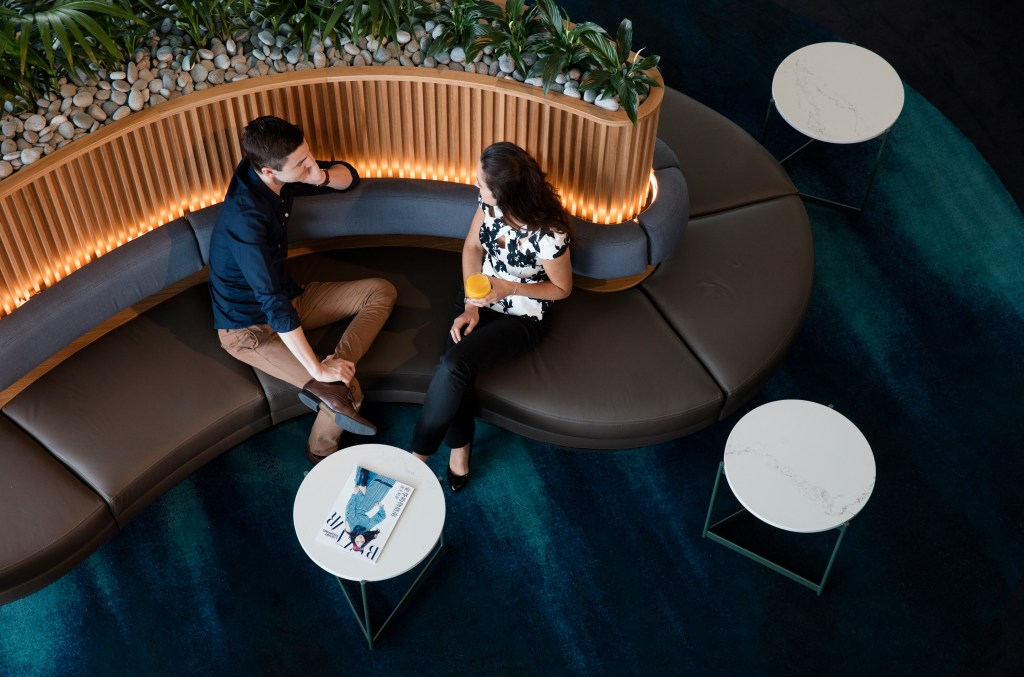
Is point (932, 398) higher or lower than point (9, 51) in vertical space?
lower

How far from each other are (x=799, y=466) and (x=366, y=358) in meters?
1.63

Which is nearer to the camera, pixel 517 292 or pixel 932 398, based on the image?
pixel 517 292

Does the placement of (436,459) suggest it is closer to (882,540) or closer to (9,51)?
(882,540)

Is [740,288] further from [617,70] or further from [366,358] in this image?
[366,358]

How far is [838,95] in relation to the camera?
15.0 feet

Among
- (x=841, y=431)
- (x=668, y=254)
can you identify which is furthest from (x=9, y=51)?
(x=841, y=431)

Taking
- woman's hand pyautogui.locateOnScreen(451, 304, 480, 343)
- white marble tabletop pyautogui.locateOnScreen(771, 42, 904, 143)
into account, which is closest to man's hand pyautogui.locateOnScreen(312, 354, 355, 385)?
woman's hand pyautogui.locateOnScreen(451, 304, 480, 343)

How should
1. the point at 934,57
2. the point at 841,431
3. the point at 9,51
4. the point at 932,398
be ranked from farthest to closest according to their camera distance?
the point at 934,57
the point at 932,398
the point at 841,431
the point at 9,51

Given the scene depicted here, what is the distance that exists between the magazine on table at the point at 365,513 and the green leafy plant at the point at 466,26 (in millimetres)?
1585

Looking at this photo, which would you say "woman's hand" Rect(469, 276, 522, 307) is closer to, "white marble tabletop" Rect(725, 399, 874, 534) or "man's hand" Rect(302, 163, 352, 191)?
"man's hand" Rect(302, 163, 352, 191)

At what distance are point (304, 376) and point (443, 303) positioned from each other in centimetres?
64

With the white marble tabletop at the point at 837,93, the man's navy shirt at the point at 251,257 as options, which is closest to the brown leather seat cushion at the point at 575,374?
the man's navy shirt at the point at 251,257

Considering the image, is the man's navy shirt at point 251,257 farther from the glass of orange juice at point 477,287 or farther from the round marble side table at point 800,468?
the round marble side table at point 800,468

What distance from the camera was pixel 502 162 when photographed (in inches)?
127
